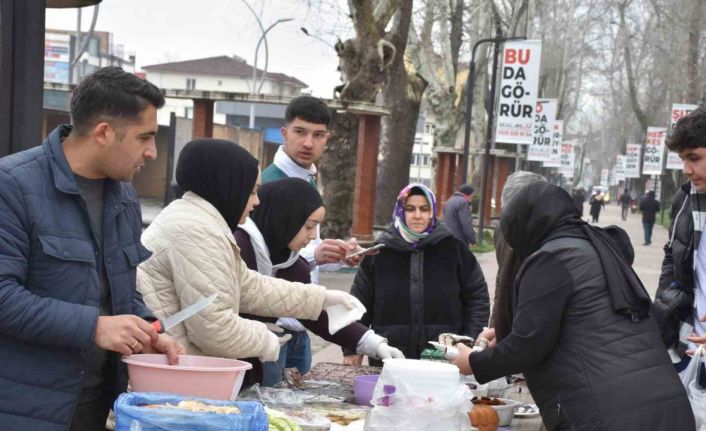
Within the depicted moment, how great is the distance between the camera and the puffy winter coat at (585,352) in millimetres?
3809

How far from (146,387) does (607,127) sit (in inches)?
5042

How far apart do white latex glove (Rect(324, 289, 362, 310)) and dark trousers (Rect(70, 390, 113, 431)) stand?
1240mm

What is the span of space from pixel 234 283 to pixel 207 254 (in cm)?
19

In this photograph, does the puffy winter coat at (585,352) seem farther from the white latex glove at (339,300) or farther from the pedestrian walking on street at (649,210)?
the pedestrian walking on street at (649,210)

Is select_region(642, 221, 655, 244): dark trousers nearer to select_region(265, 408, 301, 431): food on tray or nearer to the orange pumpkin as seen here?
the orange pumpkin

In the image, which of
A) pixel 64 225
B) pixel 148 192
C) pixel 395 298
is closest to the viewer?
pixel 64 225

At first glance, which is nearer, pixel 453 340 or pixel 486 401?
pixel 486 401

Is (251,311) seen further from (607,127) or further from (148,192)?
(607,127)

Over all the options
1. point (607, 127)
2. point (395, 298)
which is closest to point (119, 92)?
point (395, 298)

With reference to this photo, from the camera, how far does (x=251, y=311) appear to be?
4461mm

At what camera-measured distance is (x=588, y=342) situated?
3855mm

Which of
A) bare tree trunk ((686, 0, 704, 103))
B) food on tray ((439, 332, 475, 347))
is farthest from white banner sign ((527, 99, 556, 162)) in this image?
food on tray ((439, 332, 475, 347))

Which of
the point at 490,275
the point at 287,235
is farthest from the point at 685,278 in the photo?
the point at 490,275

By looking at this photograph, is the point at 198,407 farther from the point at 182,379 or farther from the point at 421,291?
the point at 421,291
